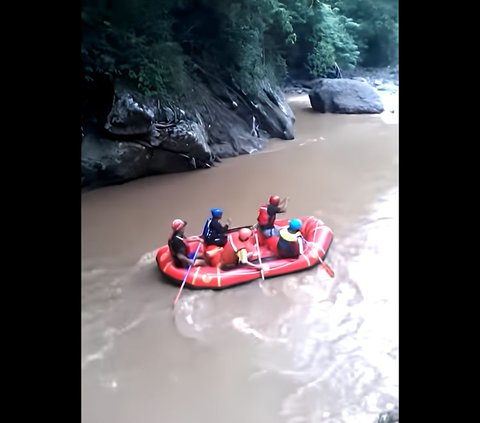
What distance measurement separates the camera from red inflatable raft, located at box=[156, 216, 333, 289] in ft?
7.02

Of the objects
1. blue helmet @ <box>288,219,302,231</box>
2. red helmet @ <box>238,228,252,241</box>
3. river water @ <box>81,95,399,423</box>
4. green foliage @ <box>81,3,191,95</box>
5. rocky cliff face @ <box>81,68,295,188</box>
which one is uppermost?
green foliage @ <box>81,3,191,95</box>

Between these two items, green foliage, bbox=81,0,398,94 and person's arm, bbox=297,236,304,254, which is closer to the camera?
person's arm, bbox=297,236,304,254

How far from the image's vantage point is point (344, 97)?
3234mm

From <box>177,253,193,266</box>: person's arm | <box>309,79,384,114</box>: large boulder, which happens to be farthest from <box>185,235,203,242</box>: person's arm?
<box>309,79,384,114</box>: large boulder

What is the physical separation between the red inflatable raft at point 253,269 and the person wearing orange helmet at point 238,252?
0.02 m

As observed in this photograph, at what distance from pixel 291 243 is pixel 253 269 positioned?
21 centimetres

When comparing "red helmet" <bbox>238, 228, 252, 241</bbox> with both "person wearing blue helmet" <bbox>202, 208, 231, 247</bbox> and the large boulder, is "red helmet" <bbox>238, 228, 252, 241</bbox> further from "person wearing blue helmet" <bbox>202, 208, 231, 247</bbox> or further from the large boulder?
the large boulder

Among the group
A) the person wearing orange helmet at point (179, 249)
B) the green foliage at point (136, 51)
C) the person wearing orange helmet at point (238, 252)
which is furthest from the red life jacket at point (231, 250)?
the green foliage at point (136, 51)

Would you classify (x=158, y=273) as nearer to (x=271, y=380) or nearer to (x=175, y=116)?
(x=271, y=380)

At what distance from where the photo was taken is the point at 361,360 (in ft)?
5.75

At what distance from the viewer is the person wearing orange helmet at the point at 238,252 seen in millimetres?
2180

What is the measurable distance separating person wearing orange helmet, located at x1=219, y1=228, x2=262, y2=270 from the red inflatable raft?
0.02 m
